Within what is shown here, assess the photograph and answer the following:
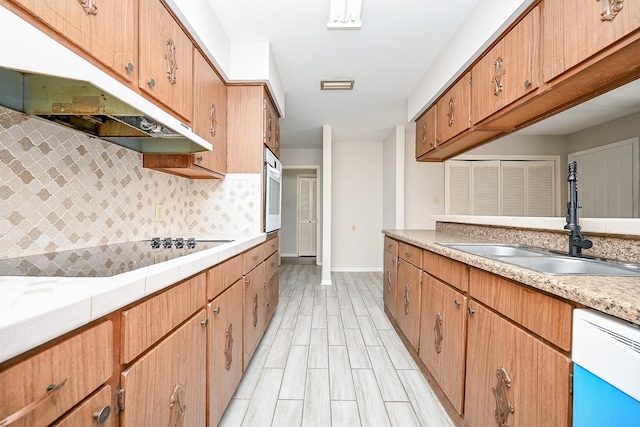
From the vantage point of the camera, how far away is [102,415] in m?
0.63

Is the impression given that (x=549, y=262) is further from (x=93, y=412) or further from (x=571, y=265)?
(x=93, y=412)

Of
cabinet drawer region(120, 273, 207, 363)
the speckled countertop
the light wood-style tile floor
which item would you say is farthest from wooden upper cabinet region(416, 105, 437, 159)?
cabinet drawer region(120, 273, 207, 363)

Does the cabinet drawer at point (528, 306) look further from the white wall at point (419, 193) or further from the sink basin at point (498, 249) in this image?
the white wall at point (419, 193)

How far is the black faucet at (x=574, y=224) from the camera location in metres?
1.29

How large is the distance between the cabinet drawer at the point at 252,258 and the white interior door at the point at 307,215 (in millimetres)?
5068

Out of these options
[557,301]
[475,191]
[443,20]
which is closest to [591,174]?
[557,301]

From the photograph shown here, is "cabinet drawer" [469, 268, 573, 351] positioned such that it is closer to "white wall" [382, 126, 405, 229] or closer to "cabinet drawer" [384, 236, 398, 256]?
"cabinet drawer" [384, 236, 398, 256]

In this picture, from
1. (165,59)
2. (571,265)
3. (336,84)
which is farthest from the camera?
(336,84)

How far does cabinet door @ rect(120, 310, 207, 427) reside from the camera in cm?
74

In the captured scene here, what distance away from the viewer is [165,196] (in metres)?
2.17

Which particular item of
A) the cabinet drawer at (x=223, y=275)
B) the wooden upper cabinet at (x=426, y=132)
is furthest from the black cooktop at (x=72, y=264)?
the wooden upper cabinet at (x=426, y=132)

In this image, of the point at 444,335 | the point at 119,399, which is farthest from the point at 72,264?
the point at 444,335

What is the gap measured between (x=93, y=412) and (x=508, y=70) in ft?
7.40

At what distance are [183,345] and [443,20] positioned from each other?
2597mm
